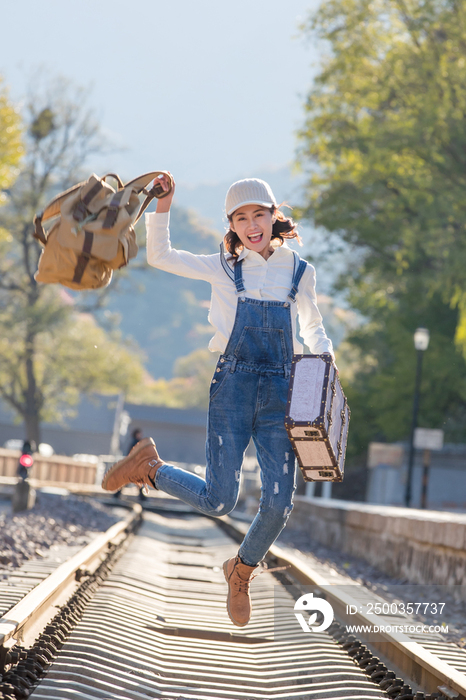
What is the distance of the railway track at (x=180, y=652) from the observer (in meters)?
3.57

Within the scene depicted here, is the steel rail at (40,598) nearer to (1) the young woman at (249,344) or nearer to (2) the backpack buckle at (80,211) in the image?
(1) the young woman at (249,344)

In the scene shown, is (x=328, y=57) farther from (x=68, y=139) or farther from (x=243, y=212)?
(x=243, y=212)

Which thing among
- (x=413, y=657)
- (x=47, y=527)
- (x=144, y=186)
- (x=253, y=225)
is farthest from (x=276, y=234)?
(x=47, y=527)

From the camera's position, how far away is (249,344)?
13.2 ft

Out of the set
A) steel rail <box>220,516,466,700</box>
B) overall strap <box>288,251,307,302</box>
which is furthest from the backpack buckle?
steel rail <box>220,516,466,700</box>

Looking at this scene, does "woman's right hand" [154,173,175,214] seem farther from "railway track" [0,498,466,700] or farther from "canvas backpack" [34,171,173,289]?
"railway track" [0,498,466,700]

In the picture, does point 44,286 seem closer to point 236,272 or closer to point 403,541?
point 403,541

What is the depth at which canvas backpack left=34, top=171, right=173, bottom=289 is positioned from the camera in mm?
3795

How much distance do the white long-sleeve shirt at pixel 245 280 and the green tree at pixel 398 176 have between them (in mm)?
13987

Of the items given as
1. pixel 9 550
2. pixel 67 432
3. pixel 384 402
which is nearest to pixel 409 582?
pixel 9 550

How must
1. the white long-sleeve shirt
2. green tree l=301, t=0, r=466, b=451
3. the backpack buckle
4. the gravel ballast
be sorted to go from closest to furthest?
1. the backpack buckle
2. the white long-sleeve shirt
3. the gravel ballast
4. green tree l=301, t=0, r=466, b=451

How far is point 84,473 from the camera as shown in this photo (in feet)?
93.5

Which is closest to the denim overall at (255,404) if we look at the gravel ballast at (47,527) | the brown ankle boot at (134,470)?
the brown ankle boot at (134,470)

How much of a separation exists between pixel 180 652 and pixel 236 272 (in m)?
2.00
